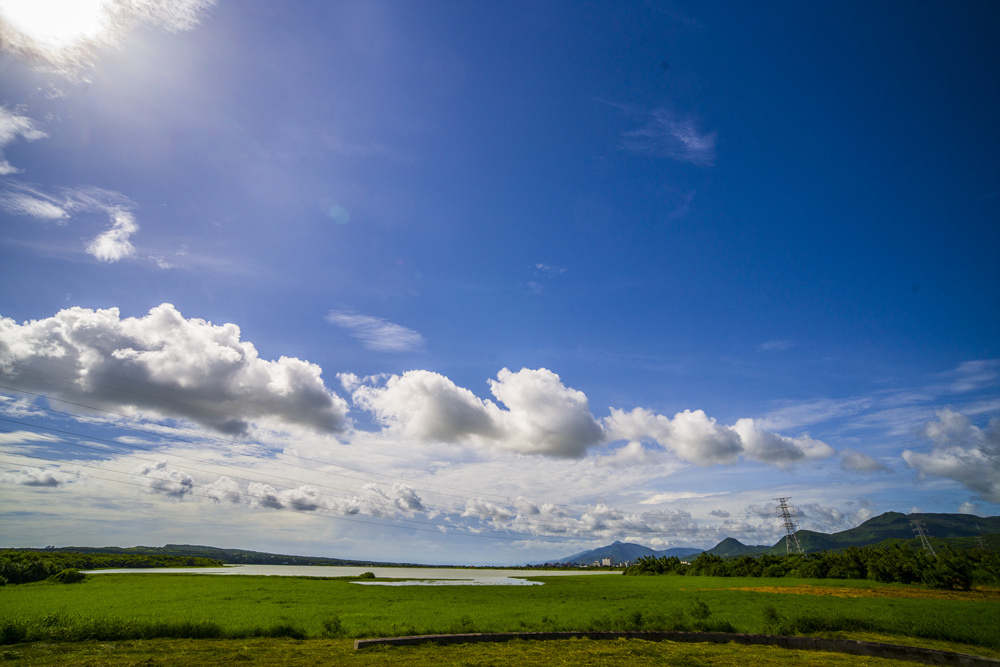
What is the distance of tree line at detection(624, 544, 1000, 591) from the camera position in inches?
2601

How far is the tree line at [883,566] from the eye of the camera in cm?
6606

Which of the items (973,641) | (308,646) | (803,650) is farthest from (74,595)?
(973,641)

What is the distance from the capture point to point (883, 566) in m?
76.9

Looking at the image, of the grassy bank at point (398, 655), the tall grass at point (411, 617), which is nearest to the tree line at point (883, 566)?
the tall grass at point (411, 617)

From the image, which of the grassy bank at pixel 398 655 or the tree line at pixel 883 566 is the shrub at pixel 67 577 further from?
the tree line at pixel 883 566

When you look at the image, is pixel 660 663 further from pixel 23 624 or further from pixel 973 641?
pixel 23 624

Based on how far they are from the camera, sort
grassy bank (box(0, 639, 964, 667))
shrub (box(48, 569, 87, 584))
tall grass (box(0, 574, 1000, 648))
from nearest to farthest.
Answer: grassy bank (box(0, 639, 964, 667)) < tall grass (box(0, 574, 1000, 648)) < shrub (box(48, 569, 87, 584))

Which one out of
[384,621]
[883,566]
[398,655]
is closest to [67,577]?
[384,621]

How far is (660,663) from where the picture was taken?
20.6m

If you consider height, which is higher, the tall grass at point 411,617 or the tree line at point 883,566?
the tall grass at point 411,617

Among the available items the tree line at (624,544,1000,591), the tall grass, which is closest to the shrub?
the tall grass

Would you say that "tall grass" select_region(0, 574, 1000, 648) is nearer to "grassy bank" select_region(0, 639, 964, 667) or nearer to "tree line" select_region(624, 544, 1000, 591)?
"grassy bank" select_region(0, 639, 964, 667)

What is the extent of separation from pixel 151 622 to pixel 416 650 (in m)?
18.1

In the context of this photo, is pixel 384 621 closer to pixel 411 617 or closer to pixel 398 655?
pixel 411 617
